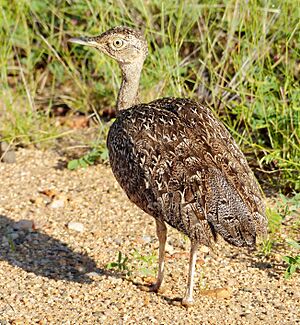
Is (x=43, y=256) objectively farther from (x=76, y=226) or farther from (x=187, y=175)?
(x=187, y=175)

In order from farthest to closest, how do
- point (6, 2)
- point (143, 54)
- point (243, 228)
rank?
point (6, 2) → point (143, 54) → point (243, 228)

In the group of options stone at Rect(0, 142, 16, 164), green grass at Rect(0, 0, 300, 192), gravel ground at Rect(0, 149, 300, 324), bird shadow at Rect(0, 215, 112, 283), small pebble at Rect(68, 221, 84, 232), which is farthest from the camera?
stone at Rect(0, 142, 16, 164)

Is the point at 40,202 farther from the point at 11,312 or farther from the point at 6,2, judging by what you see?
the point at 6,2

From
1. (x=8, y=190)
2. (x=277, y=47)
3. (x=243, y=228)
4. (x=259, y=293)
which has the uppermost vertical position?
(x=277, y=47)

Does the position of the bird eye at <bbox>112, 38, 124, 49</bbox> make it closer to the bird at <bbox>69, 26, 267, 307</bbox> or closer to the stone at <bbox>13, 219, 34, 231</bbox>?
the bird at <bbox>69, 26, 267, 307</bbox>

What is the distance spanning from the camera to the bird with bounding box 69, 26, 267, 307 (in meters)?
4.37

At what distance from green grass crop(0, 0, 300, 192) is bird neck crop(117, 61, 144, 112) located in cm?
82

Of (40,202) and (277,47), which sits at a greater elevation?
(277,47)

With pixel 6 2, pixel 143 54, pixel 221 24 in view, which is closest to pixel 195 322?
pixel 143 54

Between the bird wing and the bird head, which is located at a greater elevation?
the bird head

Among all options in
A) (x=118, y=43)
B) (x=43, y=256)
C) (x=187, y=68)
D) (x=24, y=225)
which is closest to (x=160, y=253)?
(x=43, y=256)

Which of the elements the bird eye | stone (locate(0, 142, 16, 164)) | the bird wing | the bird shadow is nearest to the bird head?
the bird eye

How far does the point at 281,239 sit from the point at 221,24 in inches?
78.4

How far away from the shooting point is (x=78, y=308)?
4.73 metres
